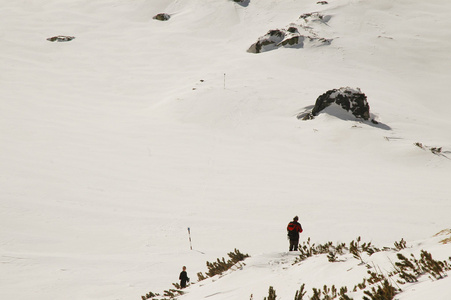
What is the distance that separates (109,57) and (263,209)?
36096mm

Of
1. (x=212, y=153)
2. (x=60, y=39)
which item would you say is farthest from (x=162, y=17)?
(x=212, y=153)

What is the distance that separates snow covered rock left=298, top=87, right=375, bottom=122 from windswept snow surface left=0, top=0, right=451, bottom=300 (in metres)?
0.72

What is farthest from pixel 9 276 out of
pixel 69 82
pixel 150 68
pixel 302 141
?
pixel 150 68

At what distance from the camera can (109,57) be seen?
45.0 meters

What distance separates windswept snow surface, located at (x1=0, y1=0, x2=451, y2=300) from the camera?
10742 mm

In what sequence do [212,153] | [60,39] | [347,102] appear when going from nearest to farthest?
[212,153], [347,102], [60,39]

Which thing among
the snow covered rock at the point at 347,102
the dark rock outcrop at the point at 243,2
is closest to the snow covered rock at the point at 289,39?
the dark rock outcrop at the point at 243,2

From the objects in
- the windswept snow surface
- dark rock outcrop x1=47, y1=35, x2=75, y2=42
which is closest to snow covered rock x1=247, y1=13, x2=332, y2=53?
the windswept snow surface

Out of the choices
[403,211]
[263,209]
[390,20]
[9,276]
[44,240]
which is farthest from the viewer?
[390,20]

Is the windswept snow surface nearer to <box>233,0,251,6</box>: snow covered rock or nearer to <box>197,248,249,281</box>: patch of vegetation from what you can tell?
<box>197,248,249,281</box>: patch of vegetation

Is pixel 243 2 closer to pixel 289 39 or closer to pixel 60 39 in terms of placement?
pixel 289 39

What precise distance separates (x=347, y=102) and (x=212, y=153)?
35.9 feet

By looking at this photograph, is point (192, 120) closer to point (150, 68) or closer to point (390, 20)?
point (150, 68)

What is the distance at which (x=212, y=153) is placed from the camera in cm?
2178
